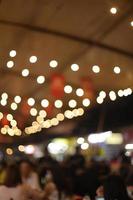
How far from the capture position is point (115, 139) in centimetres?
1010

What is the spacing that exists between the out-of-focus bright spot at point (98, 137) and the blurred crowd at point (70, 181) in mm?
3033

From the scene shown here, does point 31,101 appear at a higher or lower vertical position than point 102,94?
higher

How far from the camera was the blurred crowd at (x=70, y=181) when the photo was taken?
15.9 ft

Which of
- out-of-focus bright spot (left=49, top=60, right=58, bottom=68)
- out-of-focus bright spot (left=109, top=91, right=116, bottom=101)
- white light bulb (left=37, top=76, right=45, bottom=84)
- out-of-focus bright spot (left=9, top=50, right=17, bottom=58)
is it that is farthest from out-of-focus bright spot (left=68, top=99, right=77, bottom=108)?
out-of-focus bright spot (left=9, top=50, right=17, bottom=58)

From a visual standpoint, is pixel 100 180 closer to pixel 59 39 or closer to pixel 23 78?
pixel 59 39

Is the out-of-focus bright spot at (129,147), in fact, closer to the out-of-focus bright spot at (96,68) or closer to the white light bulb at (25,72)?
the out-of-focus bright spot at (96,68)

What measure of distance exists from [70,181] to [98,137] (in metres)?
4.59

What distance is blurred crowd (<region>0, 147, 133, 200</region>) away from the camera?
4.85m

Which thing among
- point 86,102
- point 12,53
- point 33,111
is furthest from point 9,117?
point 12,53

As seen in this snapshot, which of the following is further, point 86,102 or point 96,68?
point 86,102

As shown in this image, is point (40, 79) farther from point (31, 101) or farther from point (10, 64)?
point (31, 101)

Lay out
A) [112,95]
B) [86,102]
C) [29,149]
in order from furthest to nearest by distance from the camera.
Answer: [29,149] → [86,102] → [112,95]

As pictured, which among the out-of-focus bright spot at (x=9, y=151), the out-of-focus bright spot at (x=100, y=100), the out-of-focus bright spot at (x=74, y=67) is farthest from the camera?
the out-of-focus bright spot at (x=9, y=151)

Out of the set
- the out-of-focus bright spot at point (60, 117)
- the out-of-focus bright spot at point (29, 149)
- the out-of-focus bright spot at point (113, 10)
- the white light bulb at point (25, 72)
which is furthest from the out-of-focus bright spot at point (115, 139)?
the out-of-focus bright spot at point (29, 149)
